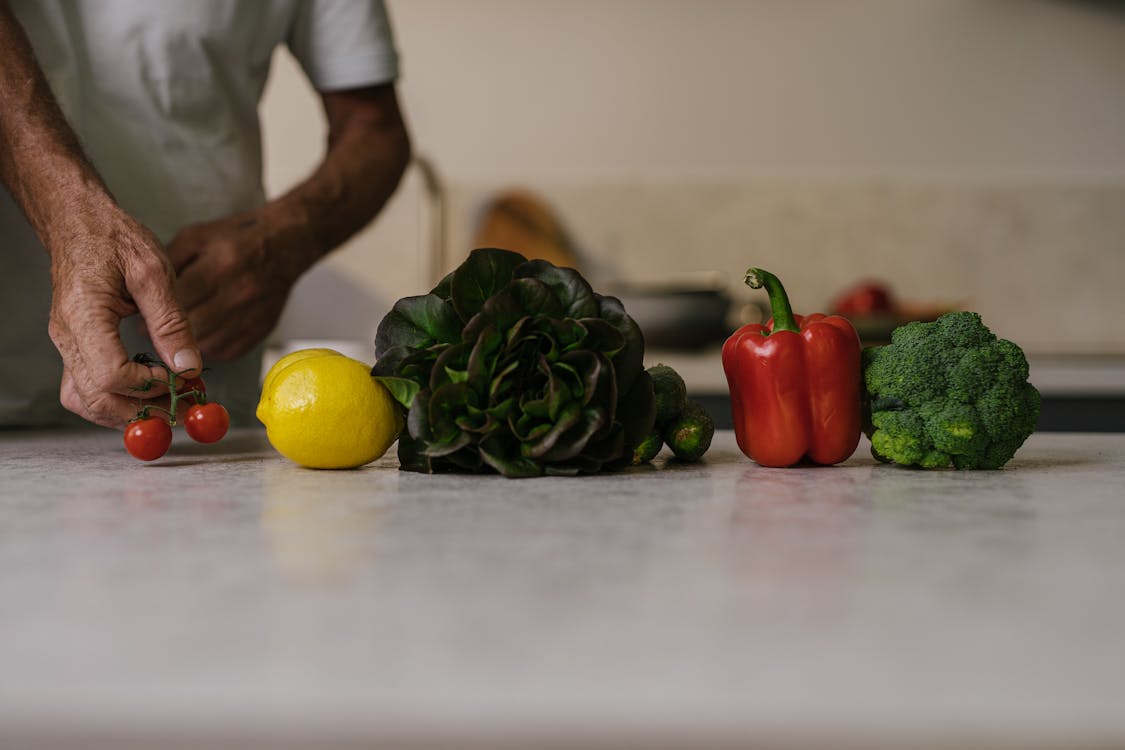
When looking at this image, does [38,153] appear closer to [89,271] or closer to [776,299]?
[89,271]

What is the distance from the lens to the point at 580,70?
3.17 meters

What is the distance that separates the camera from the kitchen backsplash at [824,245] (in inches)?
121

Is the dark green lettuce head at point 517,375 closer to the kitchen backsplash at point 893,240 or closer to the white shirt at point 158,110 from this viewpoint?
the white shirt at point 158,110

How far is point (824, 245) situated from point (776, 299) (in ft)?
7.36

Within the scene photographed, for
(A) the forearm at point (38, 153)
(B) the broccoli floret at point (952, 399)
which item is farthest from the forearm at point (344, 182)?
(B) the broccoli floret at point (952, 399)

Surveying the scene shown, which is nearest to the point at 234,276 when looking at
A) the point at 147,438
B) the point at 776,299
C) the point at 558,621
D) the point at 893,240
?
the point at 147,438

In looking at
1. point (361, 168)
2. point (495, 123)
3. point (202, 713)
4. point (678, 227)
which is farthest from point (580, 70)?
point (202, 713)

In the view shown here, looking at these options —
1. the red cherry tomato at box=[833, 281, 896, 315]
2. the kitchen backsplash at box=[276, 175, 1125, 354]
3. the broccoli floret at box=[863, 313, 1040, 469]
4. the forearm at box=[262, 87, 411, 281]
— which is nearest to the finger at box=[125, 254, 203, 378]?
the forearm at box=[262, 87, 411, 281]

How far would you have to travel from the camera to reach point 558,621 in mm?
416

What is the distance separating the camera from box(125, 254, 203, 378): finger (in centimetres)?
94

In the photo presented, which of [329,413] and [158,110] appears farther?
[158,110]

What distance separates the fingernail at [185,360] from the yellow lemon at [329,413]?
91 mm

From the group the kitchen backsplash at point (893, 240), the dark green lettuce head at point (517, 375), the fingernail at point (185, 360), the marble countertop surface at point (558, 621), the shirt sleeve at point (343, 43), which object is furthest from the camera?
the kitchen backsplash at point (893, 240)

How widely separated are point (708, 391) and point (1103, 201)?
5.27ft
